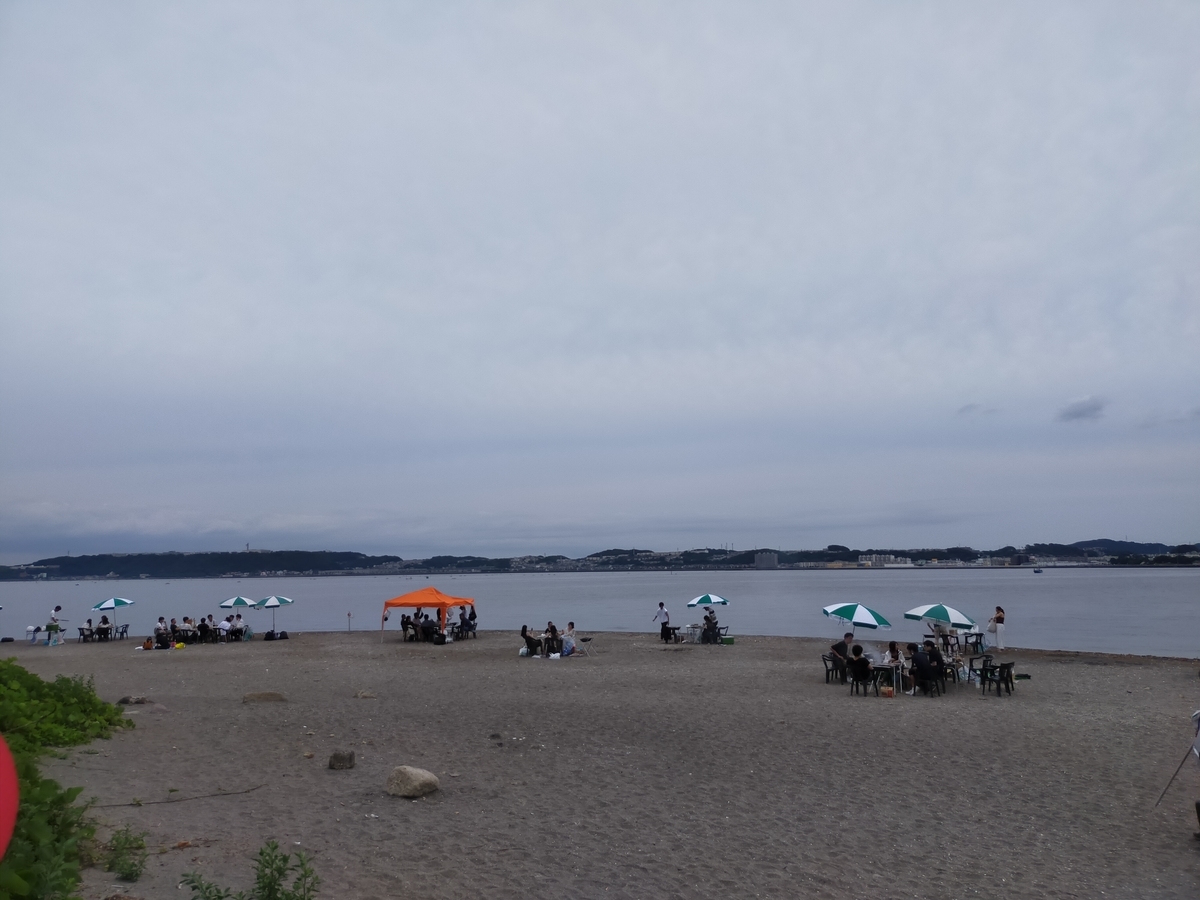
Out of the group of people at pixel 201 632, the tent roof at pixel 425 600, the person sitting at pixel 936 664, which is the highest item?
the tent roof at pixel 425 600

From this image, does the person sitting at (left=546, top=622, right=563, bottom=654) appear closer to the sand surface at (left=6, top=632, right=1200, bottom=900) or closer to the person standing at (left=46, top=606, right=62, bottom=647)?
the sand surface at (left=6, top=632, right=1200, bottom=900)

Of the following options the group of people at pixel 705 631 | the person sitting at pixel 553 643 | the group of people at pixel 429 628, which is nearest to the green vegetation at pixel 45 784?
the person sitting at pixel 553 643

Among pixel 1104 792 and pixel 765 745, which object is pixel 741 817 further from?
pixel 1104 792

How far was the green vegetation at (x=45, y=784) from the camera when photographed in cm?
480

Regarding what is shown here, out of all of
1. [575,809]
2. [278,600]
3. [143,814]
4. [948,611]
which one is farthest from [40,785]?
[278,600]

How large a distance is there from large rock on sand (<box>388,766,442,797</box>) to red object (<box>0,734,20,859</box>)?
622 centimetres

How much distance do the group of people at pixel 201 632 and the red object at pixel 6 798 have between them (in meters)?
27.2

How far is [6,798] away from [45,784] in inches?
175

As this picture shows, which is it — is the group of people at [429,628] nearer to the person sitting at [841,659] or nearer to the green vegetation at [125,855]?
the person sitting at [841,659]

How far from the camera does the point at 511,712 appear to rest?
13336 mm

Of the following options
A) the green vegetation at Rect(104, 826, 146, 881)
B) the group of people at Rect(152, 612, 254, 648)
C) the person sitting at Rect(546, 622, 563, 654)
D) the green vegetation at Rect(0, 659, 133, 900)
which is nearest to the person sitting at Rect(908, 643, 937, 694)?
the person sitting at Rect(546, 622, 563, 654)

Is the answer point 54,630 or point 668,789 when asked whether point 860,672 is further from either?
point 54,630

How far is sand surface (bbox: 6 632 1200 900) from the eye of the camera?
21.5 feet

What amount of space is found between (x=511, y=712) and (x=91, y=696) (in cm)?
562
